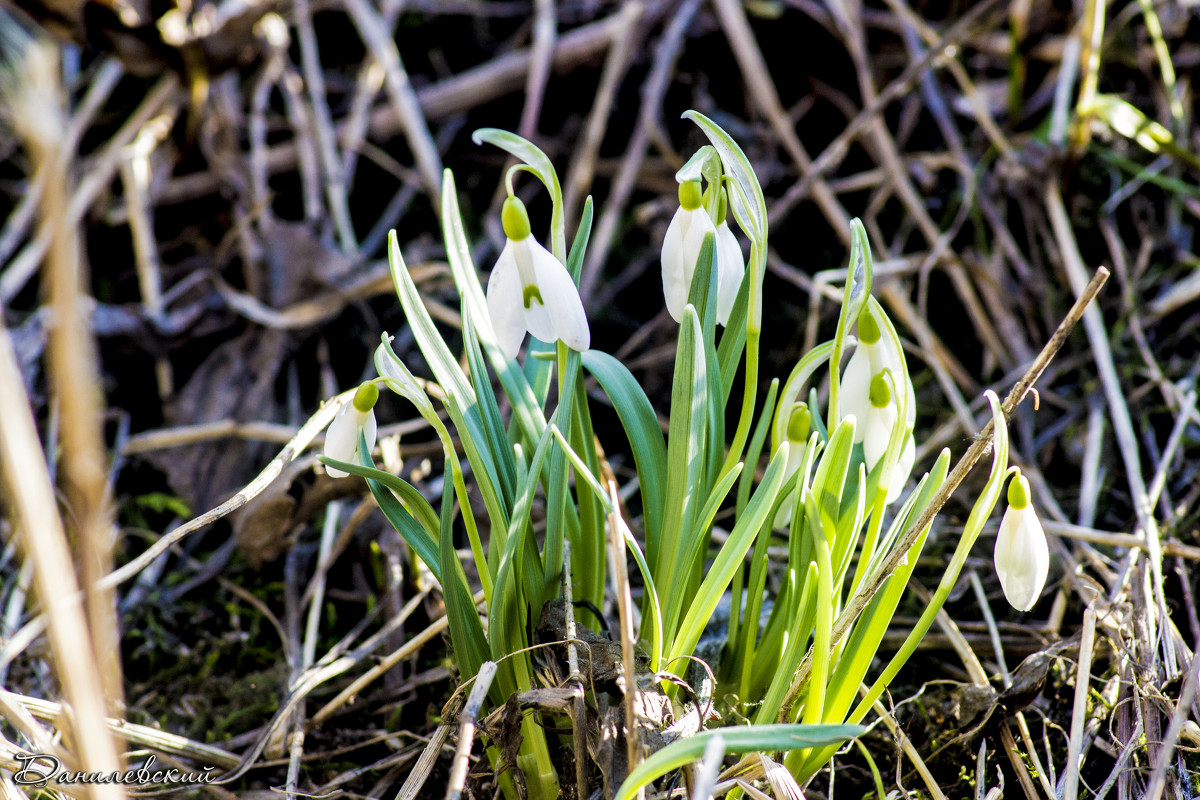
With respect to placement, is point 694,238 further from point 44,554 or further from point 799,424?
point 44,554

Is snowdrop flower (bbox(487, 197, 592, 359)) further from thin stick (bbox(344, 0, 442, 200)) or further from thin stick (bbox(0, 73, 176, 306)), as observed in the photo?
thin stick (bbox(0, 73, 176, 306))

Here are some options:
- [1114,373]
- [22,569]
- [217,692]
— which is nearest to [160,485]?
[22,569]

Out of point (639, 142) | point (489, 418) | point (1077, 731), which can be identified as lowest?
point (1077, 731)

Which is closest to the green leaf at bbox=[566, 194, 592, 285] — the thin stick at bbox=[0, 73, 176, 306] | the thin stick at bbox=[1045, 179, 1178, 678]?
the thin stick at bbox=[1045, 179, 1178, 678]

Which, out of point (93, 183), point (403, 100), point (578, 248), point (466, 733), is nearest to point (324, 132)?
point (403, 100)

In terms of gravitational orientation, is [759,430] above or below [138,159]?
below

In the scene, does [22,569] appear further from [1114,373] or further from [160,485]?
[1114,373]

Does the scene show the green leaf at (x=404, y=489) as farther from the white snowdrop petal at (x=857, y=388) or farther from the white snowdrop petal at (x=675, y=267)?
the white snowdrop petal at (x=857, y=388)
